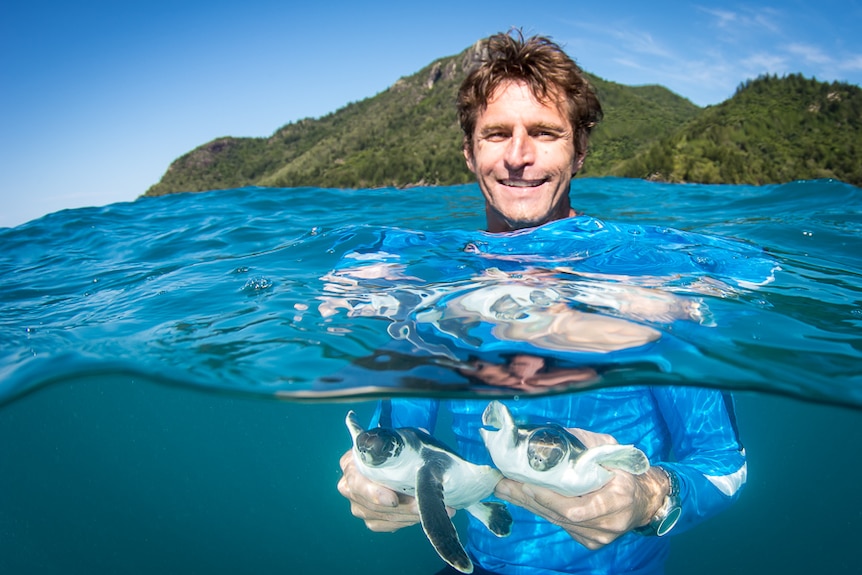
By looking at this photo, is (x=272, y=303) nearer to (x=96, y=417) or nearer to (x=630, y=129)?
(x=96, y=417)

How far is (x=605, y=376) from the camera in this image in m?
4.05

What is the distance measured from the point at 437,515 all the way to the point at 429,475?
30 cm

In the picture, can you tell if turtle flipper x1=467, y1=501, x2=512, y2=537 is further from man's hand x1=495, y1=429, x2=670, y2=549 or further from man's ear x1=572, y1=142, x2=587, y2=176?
man's ear x1=572, y1=142, x2=587, y2=176

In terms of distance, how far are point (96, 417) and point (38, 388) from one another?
5136mm

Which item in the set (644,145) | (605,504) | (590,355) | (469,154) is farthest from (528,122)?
(644,145)

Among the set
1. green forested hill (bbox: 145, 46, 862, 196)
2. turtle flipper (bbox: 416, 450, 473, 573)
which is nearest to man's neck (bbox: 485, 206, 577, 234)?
green forested hill (bbox: 145, 46, 862, 196)

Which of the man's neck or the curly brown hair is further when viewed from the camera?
the man's neck

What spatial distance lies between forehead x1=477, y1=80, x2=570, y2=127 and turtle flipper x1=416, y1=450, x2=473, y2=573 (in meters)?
2.80

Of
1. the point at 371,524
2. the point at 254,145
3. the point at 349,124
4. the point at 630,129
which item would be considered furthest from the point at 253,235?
the point at 254,145

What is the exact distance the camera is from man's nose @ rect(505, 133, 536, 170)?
424 cm

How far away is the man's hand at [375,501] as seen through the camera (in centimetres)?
316

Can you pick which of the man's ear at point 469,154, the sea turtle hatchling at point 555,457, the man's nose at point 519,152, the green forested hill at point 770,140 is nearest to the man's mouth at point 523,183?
the man's nose at point 519,152

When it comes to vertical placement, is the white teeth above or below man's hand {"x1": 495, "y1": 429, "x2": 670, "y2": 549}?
above

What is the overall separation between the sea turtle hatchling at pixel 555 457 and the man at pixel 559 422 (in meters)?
0.08
